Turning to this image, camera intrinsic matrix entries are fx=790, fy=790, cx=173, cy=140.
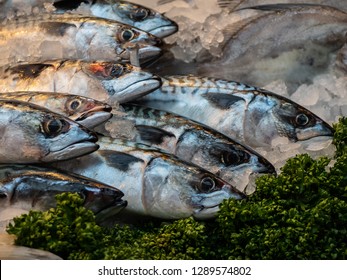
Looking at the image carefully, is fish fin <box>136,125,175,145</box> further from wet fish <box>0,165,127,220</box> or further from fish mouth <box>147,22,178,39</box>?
fish mouth <box>147,22,178,39</box>

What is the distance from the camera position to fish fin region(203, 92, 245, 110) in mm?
3613

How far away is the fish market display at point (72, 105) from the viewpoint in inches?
129

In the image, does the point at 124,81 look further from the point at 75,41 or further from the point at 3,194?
the point at 3,194

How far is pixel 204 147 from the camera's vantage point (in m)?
3.37

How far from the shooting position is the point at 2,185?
9.91 feet

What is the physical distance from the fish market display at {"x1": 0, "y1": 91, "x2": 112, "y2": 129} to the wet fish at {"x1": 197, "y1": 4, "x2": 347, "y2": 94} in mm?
975

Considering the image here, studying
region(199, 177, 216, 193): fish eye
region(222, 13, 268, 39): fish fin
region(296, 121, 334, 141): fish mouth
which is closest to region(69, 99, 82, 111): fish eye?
region(199, 177, 216, 193): fish eye

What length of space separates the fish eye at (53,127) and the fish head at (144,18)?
1058 mm

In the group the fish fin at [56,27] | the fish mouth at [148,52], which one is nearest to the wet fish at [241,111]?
the fish mouth at [148,52]

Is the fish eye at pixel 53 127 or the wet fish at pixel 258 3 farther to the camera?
the wet fish at pixel 258 3

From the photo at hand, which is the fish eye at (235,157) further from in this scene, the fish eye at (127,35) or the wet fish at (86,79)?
the fish eye at (127,35)

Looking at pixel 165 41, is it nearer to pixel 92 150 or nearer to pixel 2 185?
pixel 92 150

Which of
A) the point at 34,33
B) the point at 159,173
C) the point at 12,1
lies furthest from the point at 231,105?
the point at 12,1

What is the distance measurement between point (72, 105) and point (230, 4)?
4.46ft
